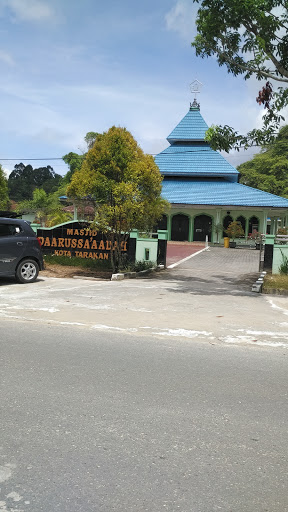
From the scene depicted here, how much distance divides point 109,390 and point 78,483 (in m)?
1.56

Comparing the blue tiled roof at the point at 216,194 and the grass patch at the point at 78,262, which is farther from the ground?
the blue tiled roof at the point at 216,194

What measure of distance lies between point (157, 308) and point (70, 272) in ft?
22.3

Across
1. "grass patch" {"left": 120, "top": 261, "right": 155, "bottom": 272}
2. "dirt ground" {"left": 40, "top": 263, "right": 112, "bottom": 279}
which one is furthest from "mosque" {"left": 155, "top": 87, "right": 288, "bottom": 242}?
"dirt ground" {"left": 40, "top": 263, "right": 112, "bottom": 279}

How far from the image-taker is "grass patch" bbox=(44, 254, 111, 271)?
51.5 feet

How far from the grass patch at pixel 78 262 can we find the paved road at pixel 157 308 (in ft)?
8.66

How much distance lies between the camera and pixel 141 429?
3.61 metres

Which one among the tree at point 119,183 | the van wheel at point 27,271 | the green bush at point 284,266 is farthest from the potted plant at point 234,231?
the van wheel at point 27,271

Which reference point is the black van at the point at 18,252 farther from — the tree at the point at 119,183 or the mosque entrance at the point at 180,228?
the mosque entrance at the point at 180,228

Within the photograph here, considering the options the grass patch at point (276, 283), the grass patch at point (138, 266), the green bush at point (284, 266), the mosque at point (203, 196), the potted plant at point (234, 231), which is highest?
the mosque at point (203, 196)

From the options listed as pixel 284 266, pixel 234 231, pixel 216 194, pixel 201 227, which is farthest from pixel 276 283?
pixel 216 194

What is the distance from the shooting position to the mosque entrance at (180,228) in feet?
119

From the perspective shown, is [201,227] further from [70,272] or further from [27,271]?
[27,271]

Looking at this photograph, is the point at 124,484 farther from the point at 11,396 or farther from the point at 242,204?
the point at 242,204

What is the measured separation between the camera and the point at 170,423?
12.3ft
